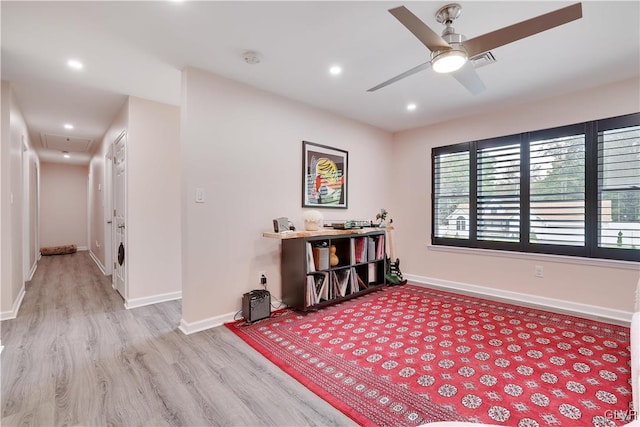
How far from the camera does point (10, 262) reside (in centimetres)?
300

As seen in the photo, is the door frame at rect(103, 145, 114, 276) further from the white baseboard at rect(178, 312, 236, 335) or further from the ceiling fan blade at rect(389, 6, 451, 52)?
the ceiling fan blade at rect(389, 6, 451, 52)

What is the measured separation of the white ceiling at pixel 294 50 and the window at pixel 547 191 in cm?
57

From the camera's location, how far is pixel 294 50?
96.1 inches

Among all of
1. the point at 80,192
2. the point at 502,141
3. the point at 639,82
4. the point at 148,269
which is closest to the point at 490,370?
the point at 502,141

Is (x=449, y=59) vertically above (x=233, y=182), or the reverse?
(x=449, y=59)

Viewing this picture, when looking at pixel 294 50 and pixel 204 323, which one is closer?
pixel 294 50

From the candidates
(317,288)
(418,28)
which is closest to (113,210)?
(317,288)

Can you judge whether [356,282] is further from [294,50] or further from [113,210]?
[113,210]

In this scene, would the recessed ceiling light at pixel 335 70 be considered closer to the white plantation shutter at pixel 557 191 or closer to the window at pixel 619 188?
the white plantation shutter at pixel 557 191

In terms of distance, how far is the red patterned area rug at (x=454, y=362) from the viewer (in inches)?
64.7

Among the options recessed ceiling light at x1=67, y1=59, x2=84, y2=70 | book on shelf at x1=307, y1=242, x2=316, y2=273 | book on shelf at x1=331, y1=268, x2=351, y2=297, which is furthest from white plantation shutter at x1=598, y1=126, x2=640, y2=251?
recessed ceiling light at x1=67, y1=59, x2=84, y2=70

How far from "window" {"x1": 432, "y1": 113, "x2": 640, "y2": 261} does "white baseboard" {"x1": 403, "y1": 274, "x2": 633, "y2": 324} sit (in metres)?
0.56

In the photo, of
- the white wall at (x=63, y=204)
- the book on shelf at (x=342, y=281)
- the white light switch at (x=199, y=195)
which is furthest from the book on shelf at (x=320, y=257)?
the white wall at (x=63, y=204)

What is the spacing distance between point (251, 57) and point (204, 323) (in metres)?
2.45
